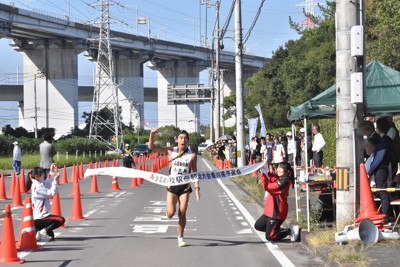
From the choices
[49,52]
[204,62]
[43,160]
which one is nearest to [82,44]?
[49,52]

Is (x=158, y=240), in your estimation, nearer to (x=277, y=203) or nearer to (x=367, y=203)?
(x=277, y=203)

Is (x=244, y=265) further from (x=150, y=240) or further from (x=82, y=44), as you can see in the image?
(x=82, y=44)

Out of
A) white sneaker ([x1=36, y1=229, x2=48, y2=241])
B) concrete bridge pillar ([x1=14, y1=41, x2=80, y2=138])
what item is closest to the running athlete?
white sneaker ([x1=36, y1=229, x2=48, y2=241])

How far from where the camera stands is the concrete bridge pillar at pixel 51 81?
308 ft

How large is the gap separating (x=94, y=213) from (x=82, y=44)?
77.7 meters

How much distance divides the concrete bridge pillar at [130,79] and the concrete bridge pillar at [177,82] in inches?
194

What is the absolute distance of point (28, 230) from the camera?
10320 mm

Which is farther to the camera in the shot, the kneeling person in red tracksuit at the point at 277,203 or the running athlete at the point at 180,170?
the kneeling person in red tracksuit at the point at 277,203

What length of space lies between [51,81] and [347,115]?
88.1 m

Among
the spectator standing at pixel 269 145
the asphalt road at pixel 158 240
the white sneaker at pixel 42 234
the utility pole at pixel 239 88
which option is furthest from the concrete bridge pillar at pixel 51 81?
the white sneaker at pixel 42 234

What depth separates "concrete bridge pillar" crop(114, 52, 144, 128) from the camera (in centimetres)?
11306

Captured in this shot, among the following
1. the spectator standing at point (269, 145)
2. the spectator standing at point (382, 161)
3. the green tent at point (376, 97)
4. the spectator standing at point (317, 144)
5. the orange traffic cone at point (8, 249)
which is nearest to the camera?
the orange traffic cone at point (8, 249)

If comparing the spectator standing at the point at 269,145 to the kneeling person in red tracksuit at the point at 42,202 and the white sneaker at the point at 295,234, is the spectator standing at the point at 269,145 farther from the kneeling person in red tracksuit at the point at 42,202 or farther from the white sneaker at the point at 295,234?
the kneeling person in red tracksuit at the point at 42,202

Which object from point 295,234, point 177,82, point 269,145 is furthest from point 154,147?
point 177,82
